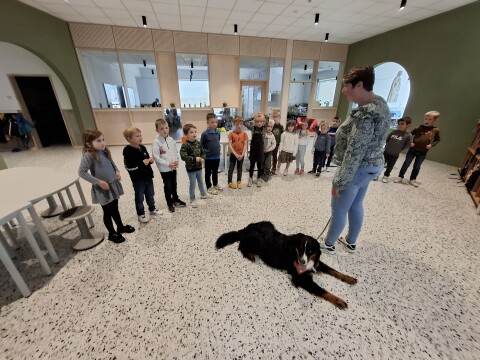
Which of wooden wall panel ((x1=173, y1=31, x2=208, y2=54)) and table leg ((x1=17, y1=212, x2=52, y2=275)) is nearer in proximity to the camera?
table leg ((x1=17, y1=212, x2=52, y2=275))

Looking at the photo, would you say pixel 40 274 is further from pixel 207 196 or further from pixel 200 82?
pixel 200 82

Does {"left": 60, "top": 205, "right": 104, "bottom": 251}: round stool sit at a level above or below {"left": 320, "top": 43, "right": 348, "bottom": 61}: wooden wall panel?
below

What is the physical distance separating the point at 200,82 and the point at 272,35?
6.63 m

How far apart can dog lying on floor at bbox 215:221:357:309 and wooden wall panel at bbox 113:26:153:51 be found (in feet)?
21.1

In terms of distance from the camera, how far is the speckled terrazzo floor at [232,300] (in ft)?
4.14

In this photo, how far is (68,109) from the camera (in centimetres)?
598

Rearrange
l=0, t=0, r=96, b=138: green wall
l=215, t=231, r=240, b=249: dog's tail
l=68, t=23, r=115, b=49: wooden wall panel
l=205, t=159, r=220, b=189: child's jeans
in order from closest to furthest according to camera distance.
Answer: l=215, t=231, r=240, b=249: dog's tail → l=205, t=159, r=220, b=189: child's jeans → l=0, t=0, r=96, b=138: green wall → l=68, t=23, r=115, b=49: wooden wall panel

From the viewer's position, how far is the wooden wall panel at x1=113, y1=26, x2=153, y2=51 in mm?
5594

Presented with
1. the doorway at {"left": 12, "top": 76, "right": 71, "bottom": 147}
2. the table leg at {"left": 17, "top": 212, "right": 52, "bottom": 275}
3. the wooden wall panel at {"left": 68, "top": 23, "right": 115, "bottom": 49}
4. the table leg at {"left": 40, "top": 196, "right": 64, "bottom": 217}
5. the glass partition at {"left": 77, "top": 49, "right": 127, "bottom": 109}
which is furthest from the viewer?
the doorway at {"left": 12, "top": 76, "right": 71, "bottom": 147}

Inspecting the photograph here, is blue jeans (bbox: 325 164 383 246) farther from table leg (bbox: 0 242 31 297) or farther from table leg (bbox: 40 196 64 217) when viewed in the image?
table leg (bbox: 40 196 64 217)

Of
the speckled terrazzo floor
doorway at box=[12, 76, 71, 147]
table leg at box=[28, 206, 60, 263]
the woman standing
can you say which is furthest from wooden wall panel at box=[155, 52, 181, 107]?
the woman standing

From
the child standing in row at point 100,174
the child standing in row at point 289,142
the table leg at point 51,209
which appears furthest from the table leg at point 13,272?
the child standing in row at point 289,142

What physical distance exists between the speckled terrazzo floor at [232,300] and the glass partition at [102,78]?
5.33 metres

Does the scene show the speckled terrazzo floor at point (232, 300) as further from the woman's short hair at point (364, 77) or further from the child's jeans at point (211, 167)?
the woman's short hair at point (364, 77)
